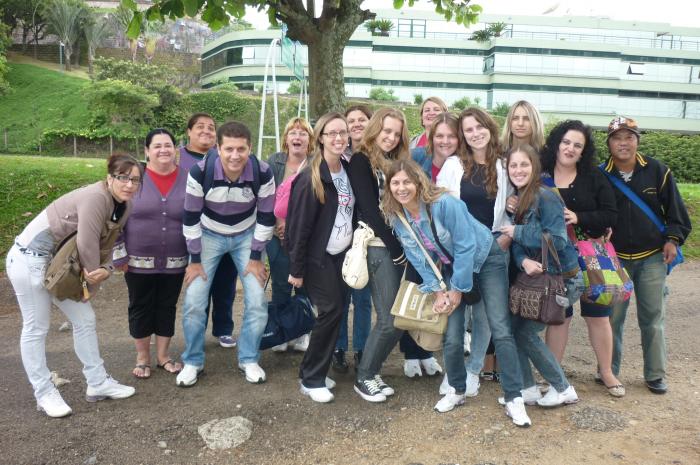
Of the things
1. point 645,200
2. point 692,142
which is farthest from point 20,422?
point 692,142

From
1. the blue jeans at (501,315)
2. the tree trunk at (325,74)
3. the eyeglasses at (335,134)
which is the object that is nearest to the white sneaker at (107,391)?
the eyeglasses at (335,134)

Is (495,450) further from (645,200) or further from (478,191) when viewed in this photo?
(645,200)

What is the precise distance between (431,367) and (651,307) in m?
A: 1.86

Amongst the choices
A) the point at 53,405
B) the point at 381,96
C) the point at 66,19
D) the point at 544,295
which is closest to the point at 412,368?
the point at 544,295

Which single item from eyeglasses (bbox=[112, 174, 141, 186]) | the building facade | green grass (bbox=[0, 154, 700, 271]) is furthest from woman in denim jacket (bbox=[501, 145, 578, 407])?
the building facade

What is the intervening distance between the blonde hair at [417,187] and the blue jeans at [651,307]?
187cm

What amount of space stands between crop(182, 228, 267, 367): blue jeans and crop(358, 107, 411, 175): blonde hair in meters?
1.21

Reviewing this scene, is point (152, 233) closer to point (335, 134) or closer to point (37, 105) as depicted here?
point (335, 134)

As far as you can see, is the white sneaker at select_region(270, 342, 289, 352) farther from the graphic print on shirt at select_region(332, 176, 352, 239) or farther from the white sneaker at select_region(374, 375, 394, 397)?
the graphic print on shirt at select_region(332, 176, 352, 239)

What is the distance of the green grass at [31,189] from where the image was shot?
29.0 ft

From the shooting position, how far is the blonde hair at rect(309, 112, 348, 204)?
392cm

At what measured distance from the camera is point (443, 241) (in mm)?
3719

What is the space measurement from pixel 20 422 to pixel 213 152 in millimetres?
2394

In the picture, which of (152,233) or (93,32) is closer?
(152,233)
